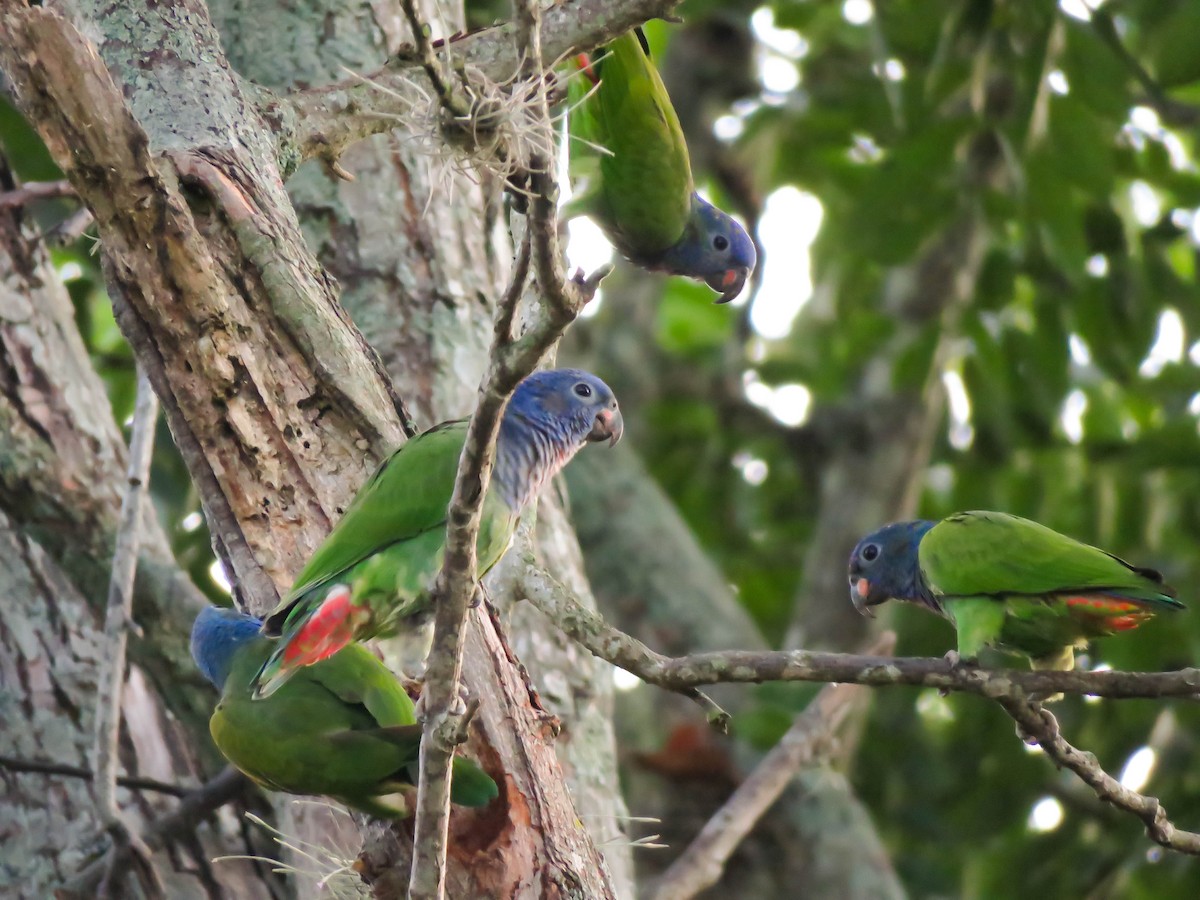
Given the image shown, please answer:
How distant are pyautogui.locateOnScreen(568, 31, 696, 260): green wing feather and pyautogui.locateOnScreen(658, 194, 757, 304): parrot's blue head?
0.27ft

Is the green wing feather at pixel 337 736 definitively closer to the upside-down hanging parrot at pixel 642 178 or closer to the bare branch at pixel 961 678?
the bare branch at pixel 961 678

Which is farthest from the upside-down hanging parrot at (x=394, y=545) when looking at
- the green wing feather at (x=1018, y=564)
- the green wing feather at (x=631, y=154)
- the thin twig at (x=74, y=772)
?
the green wing feather at (x=1018, y=564)

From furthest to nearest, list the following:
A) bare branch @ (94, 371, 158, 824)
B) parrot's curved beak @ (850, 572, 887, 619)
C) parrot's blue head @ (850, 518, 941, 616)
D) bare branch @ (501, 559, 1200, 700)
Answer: parrot's curved beak @ (850, 572, 887, 619) → parrot's blue head @ (850, 518, 941, 616) → bare branch @ (94, 371, 158, 824) → bare branch @ (501, 559, 1200, 700)

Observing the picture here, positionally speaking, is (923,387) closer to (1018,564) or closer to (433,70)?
(1018,564)

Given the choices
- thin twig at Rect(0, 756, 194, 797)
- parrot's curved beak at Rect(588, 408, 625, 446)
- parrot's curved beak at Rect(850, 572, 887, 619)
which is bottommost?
parrot's curved beak at Rect(850, 572, 887, 619)

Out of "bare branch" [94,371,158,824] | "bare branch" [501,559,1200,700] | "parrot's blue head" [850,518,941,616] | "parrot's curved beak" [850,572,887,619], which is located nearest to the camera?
"bare branch" [501,559,1200,700]

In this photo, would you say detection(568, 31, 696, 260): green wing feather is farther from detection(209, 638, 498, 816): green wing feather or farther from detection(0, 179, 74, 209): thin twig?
detection(209, 638, 498, 816): green wing feather

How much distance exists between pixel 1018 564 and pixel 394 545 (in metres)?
1.87

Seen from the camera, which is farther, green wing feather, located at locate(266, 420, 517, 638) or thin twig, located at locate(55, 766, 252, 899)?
thin twig, located at locate(55, 766, 252, 899)

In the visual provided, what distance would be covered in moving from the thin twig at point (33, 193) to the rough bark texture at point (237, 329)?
1.11 m

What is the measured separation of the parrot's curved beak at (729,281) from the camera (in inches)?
191

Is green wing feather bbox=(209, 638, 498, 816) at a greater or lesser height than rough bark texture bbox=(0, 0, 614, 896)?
lesser

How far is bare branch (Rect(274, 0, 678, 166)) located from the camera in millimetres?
3184

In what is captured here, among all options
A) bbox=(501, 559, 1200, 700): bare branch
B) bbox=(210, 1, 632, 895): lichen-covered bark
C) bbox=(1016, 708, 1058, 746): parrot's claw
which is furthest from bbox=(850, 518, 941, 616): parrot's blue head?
bbox=(501, 559, 1200, 700): bare branch
